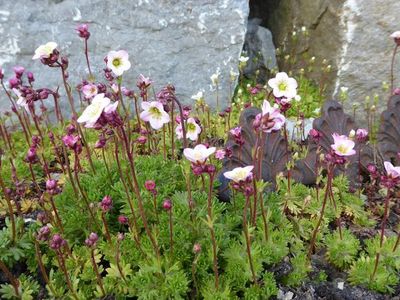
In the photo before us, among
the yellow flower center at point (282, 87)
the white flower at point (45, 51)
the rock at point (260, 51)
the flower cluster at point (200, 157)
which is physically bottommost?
the rock at point (260, 51)

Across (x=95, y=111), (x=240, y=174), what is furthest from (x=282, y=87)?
(x=95, y=111)

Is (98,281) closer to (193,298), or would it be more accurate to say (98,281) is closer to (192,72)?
(193,298)

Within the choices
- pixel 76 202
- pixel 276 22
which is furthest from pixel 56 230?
pixel 276 22

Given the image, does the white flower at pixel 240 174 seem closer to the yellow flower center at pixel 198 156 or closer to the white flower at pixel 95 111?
the yellow flower center at pixel 198 156

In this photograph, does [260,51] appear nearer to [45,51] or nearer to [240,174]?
[45,51]

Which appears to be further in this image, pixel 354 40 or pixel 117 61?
pixel 354 40

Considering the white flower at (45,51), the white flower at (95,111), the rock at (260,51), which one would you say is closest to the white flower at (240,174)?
the white flower at (95,111)
